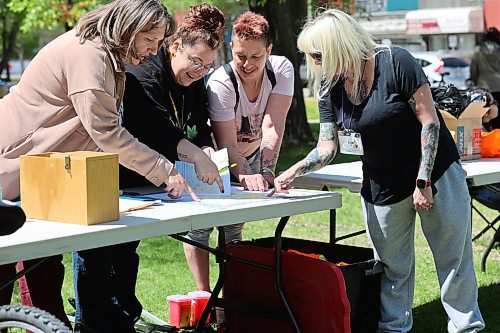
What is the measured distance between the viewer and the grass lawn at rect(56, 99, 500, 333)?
4234 mm

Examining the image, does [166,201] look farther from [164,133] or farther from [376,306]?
[376,306]

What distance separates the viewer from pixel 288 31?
36.6ft

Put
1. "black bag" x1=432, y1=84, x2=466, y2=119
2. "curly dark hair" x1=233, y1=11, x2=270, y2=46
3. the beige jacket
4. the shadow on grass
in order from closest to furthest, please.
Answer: the beige jacket
"curly dark hair" x1=233, y1=11, x2=270, y2=46
the shadow on grass
"black bag" x1=432, y1=84, x2=466, y2=119

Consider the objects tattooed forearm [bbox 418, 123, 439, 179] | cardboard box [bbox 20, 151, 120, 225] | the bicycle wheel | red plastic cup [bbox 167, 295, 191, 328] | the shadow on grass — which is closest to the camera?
the bicycle wheel

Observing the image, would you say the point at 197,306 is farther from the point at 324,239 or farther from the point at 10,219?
the point at 324,239

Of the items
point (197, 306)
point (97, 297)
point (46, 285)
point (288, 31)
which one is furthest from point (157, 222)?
point (288, 31)

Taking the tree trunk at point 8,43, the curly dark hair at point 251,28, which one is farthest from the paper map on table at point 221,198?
the tree trunk at point 8,43

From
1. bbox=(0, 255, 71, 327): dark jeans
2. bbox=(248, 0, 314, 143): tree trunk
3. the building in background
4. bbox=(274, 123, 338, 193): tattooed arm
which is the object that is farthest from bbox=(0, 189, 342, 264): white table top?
the building in background

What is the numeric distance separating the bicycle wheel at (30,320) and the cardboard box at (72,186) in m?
0.34

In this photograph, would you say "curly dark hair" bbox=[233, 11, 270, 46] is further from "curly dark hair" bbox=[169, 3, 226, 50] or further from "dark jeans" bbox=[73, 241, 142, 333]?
"dark jeans" bbox=[73, 241, 142, 333]

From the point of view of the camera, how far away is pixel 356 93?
10.8ft

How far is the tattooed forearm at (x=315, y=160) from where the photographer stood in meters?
3.38

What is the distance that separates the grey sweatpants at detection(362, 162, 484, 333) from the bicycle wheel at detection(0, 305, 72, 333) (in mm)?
1576

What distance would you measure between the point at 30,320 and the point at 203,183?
1.00 metres
